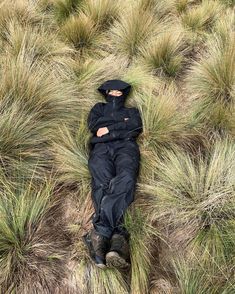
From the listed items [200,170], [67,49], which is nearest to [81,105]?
[67,49]

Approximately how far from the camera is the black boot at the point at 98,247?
311cm

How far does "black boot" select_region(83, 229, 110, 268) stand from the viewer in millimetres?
3105

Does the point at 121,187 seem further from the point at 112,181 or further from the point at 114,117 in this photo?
the point at 114,117

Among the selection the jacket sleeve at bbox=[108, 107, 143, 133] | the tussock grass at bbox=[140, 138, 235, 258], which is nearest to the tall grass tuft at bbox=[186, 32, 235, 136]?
the tussock grass at bbox=[140, 138, 235, 258]

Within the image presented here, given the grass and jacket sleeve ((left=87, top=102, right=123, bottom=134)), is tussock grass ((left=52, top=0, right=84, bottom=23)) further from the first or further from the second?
jacket sleeve ((left=87, top=102, right=123, bottom=134))

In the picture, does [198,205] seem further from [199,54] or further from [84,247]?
[199,54]

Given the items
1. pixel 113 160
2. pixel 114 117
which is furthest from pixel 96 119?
pixel 113 160

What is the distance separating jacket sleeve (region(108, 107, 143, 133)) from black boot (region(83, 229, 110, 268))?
1407 millimetres

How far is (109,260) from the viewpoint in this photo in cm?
304

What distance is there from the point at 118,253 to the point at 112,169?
1.01 m

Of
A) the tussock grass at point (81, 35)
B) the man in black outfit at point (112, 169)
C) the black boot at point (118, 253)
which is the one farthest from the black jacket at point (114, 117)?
the tussock grass at point (81, 35)

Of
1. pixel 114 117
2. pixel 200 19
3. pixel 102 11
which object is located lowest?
pixel 114 117

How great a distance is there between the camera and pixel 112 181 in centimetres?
364

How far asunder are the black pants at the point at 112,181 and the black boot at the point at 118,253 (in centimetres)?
10
